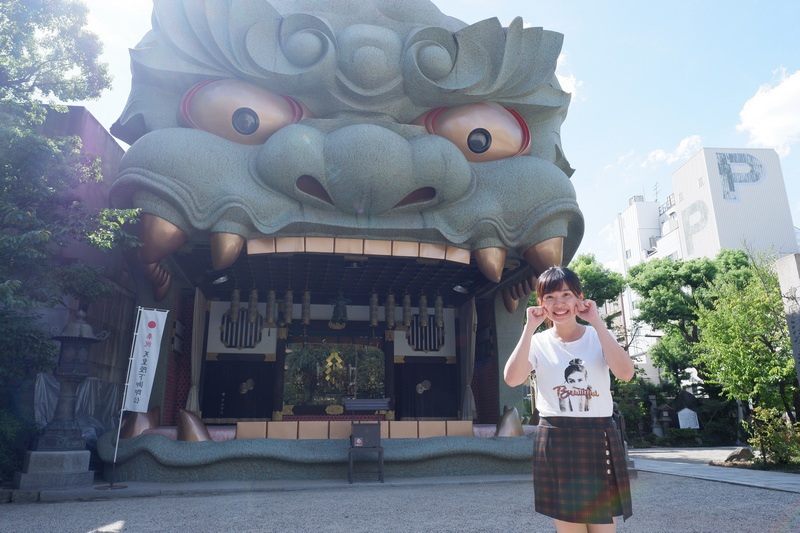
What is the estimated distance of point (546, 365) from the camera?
251 cm

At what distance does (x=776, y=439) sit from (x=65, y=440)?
42.2ft

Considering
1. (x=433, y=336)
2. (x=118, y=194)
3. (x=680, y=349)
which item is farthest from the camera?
(x=680, y=349)

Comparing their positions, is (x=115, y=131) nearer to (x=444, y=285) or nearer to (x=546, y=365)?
(x=444, y=285)

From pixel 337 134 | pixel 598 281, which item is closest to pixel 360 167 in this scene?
pixel 337 134

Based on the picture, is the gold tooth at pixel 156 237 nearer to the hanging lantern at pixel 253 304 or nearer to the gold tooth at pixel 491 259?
the hanging lantern at pixel 253 304

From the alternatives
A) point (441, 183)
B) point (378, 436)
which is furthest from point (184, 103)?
point (378, 436)

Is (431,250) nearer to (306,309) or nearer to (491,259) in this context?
(491,259)

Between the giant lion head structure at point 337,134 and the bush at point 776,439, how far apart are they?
19.0 feet

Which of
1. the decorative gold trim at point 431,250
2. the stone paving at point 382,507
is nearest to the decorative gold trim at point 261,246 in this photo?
the decorative gold trim at point 431,250

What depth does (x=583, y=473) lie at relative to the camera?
2.30 m

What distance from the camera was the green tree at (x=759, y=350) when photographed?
495 inches

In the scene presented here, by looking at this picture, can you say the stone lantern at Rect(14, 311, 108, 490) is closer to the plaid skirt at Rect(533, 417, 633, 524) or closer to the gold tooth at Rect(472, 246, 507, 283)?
the gold tooth at Rect(472, 246, 507, 283)

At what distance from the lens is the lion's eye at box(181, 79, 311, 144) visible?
336 inches

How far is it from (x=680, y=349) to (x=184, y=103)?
949 inches
